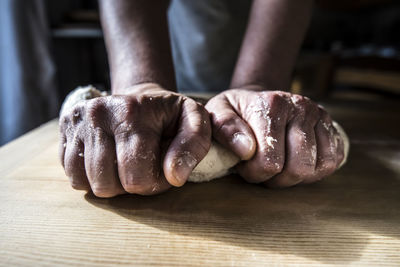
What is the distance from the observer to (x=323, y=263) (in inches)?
14.7

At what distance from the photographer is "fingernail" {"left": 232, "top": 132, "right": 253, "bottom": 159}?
1.61ft

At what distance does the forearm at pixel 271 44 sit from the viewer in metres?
0.74

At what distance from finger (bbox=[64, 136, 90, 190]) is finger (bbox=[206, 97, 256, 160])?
0.80 ft

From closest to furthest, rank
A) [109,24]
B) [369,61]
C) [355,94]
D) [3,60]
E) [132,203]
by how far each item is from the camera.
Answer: [132,203]
[109,24]
[3,60]
[369,61]
[355,94]

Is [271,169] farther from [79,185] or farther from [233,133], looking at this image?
[79,185]

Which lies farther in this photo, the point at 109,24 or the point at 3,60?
the point at 3,60

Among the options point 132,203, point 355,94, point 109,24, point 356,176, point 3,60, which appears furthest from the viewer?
point 355,94

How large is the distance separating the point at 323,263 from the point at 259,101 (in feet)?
0.97

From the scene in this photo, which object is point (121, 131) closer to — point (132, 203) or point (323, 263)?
point (132, 203)

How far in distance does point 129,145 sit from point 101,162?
54mm

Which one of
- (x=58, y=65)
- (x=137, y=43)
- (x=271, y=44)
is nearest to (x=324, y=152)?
(x=271, y=44)

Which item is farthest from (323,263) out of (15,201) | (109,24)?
(109,24)

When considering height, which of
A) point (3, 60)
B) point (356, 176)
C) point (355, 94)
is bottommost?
point (355, 94)

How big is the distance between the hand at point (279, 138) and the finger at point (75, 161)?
0.24m
